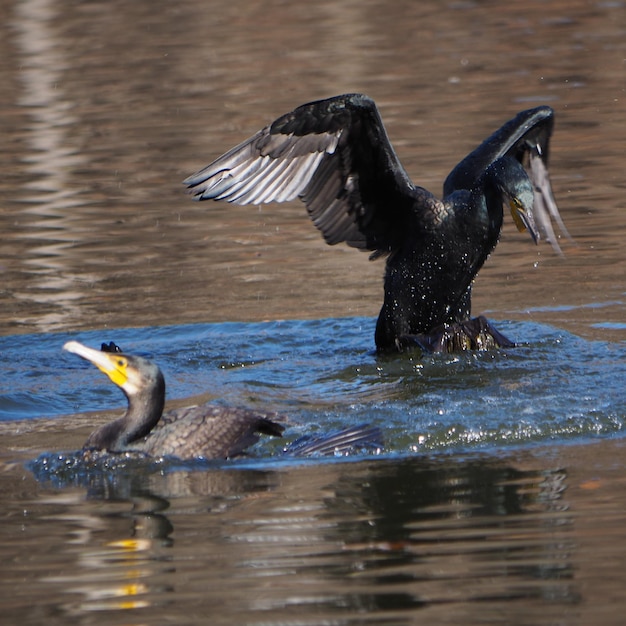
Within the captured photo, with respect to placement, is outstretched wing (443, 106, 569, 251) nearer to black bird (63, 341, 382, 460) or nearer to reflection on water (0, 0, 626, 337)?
reflection on water (0, 0, 626, 337)

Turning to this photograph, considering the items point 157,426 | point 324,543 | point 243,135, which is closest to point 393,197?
point 157,426

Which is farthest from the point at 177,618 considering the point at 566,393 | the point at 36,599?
the point at 566,393

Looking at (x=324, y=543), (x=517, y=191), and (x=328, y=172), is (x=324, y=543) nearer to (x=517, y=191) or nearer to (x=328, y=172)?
(x=517, y=191)

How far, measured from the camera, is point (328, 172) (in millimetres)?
7188

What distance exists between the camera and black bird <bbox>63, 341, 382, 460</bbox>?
528 cm

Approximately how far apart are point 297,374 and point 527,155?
193cm

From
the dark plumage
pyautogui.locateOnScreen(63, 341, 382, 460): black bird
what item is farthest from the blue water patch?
the dark plumage

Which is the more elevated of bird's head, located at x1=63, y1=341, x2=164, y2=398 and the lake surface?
bird's head, located at x1=63, y1=341, x2=164, y2=398

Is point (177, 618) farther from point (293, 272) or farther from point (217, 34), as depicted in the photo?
point (217, 34)

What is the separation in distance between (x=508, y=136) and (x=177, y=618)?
4.25 metres

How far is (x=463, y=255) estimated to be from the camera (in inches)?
278

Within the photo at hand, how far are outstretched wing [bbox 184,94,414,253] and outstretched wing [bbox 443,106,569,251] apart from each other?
15.6 inches

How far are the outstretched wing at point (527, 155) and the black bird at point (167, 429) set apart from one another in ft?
7.44

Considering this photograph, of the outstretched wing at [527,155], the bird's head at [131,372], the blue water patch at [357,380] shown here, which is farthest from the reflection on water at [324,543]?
the outstretched wing at [527,155]
